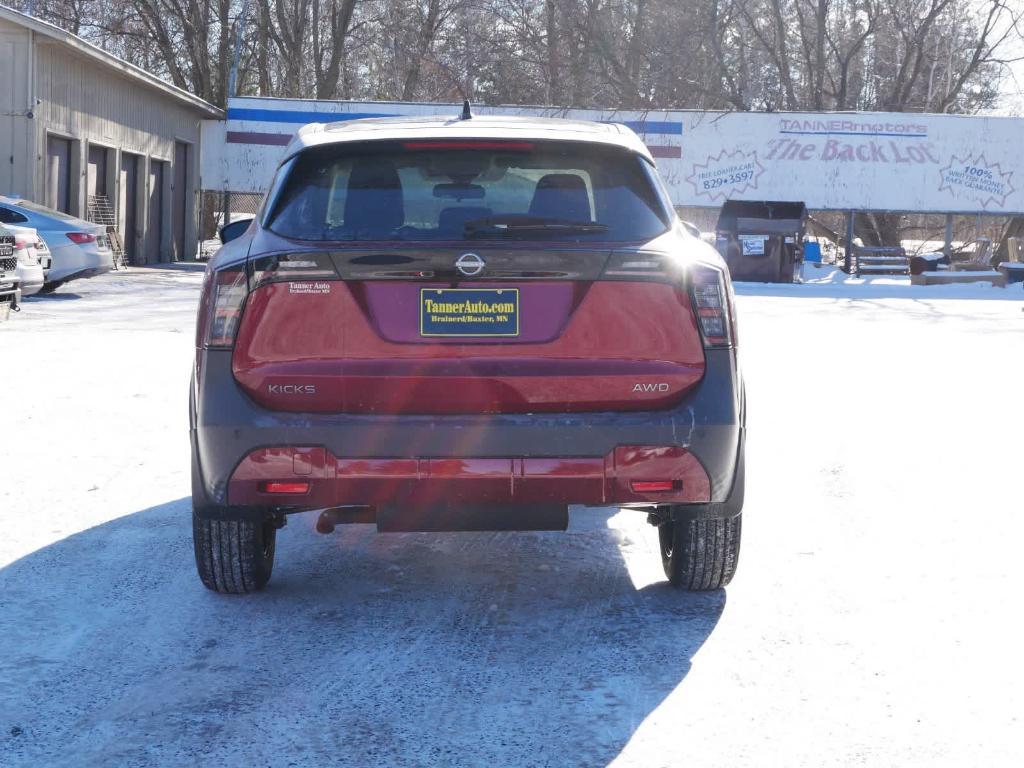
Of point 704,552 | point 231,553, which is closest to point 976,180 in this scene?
point 704,552

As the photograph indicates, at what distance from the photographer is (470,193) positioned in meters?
5.02

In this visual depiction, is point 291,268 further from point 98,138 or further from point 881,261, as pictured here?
point 881,261

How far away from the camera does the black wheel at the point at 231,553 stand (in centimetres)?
504

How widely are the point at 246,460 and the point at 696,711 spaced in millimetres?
1615

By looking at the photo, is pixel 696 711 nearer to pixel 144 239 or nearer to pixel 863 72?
pixel 144 239

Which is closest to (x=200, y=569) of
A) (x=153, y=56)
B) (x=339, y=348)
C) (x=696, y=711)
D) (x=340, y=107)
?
(x=339, y=348)

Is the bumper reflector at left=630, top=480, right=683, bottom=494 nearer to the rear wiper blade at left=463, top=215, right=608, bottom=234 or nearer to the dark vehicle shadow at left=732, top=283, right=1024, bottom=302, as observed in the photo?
the rear wiper blade at left=463, top=215, right=608, bottom=234

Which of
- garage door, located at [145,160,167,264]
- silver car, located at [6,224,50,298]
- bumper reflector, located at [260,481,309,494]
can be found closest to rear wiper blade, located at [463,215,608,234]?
bumper reflector, located at [260,481,309,494]

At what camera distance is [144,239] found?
34.4m

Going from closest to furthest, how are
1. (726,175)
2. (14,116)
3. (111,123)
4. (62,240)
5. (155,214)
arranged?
A: (62,240) < (14,116) < (111,123) < (155,214) < (726,175)

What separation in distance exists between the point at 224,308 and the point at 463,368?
2.63ft

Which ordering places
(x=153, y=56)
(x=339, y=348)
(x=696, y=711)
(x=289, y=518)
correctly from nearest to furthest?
(x=696, y=711) < (x=339, y=348) < (x=289, y=518) < (x=153, y=56)

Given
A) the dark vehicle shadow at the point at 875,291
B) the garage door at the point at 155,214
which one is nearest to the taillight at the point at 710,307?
the dark vehicle shadow at the point at 875,291

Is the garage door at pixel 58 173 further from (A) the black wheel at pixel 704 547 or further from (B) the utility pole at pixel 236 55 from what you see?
(A) the black wheel at pixel 704 547
